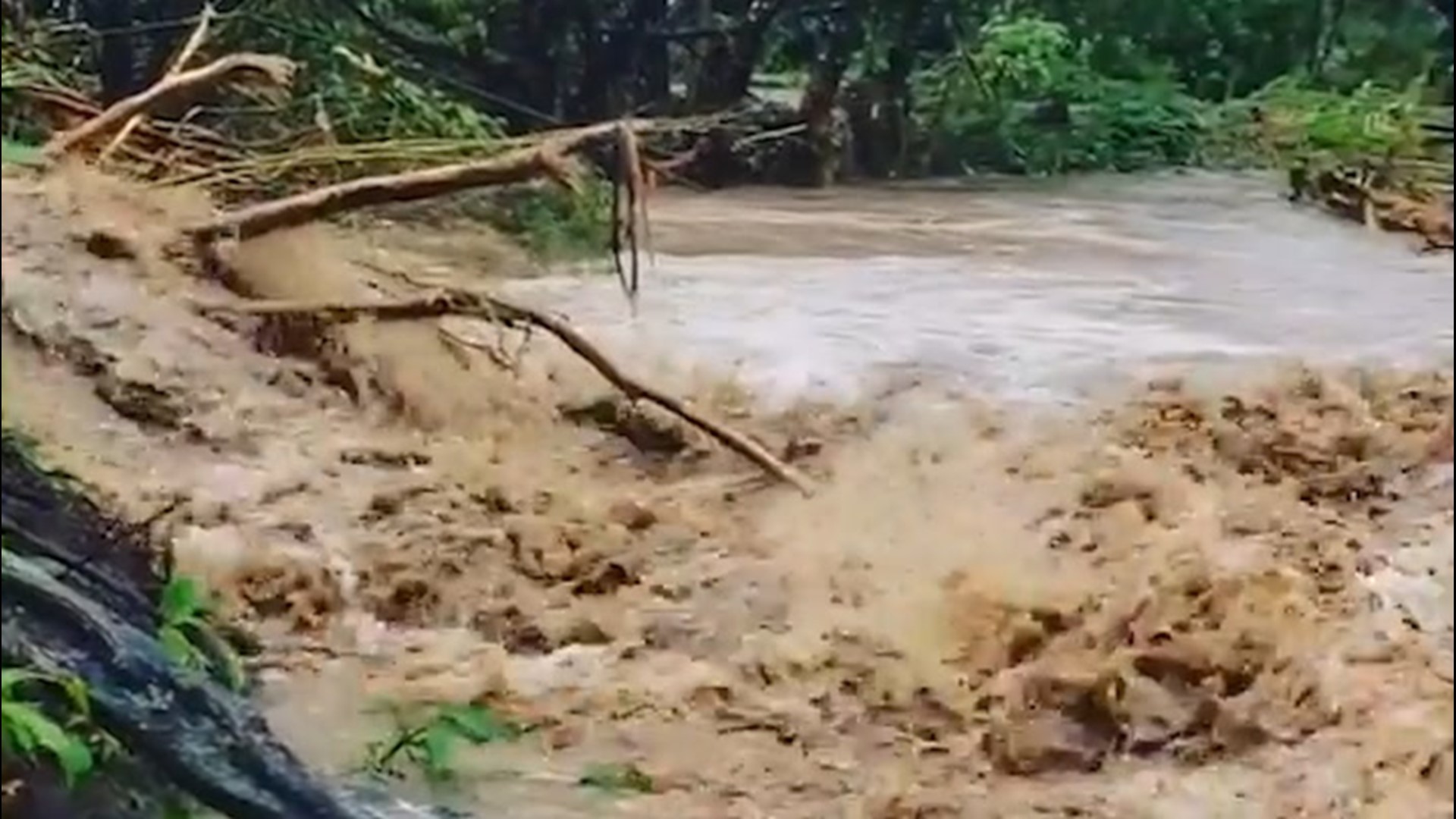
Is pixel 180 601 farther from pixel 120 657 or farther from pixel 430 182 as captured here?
pixel 430 182

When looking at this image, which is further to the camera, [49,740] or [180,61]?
[180,61]

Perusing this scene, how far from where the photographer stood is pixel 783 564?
139 cm

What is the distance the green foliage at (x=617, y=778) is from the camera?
4.11 feet

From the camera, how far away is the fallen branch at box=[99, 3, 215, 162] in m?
1.22

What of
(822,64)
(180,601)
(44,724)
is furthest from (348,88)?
(44,724)

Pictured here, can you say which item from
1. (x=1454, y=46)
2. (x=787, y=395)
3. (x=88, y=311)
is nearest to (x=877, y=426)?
(x=787, y=395)

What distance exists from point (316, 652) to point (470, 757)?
0.11 meters

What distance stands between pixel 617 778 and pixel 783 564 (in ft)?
0.60

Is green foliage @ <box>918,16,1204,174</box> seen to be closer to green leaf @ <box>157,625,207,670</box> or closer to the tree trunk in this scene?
the tree trunk

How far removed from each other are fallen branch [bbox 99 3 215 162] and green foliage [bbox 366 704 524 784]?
1.04 ft

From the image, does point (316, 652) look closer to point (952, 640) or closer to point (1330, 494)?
point (952, 640)

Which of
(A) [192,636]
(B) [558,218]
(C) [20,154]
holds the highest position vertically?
(C) [20,154]

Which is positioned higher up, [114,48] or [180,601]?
[114,48]

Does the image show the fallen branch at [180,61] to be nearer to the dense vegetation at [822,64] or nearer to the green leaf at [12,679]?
the dense vegetation at [822,64]
